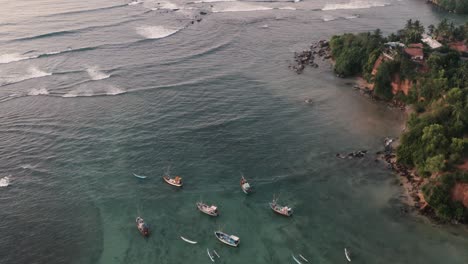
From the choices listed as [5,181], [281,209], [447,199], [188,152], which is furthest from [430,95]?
[5,181]

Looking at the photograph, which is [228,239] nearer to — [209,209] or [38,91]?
[209,209]

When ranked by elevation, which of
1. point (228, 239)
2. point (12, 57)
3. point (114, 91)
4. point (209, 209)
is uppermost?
point (12, 57)

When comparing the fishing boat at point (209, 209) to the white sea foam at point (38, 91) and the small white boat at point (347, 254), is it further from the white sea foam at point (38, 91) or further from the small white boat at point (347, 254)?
the white sea foam at point (38, 91)

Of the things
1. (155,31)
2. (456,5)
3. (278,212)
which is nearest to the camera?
(278,212)

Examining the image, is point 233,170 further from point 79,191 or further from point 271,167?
point 79,191

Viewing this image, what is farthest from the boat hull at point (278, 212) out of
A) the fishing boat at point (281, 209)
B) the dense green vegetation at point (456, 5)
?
the dense green vegetation at point (456, 5)

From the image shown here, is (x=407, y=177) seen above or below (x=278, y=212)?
above
